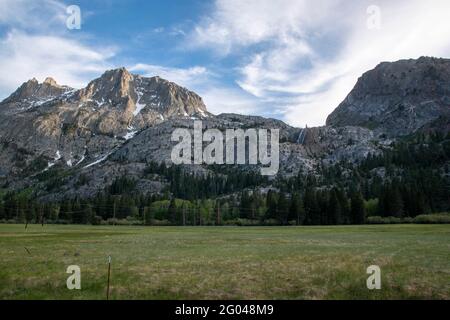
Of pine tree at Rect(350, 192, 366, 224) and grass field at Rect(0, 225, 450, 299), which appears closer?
grass field at Rect(0, 225, 450, 299)

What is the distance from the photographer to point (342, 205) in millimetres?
153625

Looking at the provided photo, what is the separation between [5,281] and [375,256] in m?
30.1

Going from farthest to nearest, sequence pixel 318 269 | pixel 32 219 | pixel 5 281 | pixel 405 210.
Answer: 1. pixel 32 219
2. pixel 405 210
3. pixel 318 269
4. pixel 5 281

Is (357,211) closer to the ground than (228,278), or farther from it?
farther from it

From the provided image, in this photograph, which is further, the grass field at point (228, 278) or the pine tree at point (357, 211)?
the pine tree at point (357, 211)

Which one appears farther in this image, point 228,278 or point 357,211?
point 357,211
